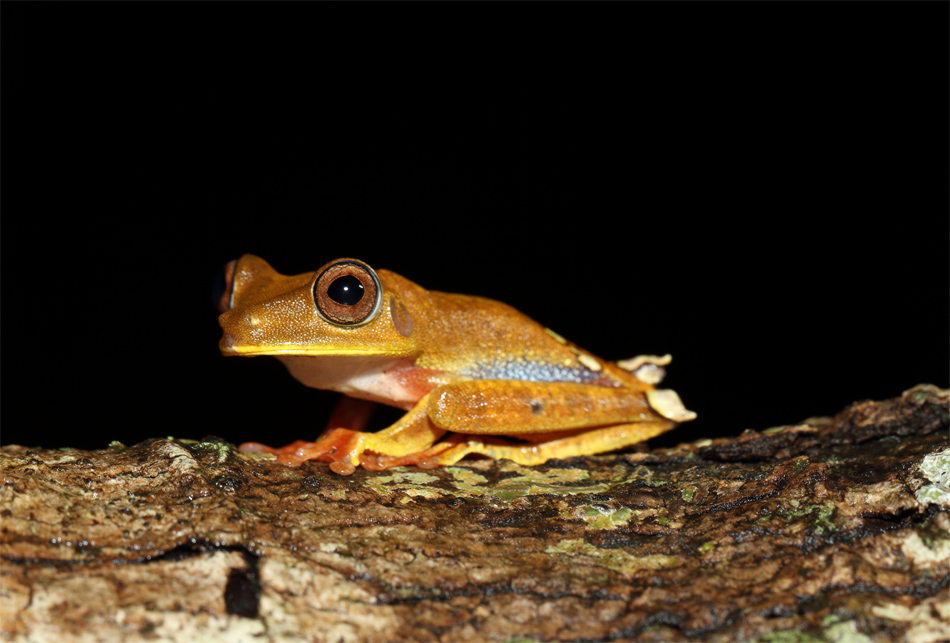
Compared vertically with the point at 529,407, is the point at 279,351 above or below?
above

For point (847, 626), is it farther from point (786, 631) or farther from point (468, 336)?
point (468, 336)

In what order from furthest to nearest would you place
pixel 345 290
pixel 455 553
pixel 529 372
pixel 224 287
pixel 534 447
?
pixel 529 372 → pixel 224 287 → pixel 534 447 → pixel 345 290 → pixel 455 553

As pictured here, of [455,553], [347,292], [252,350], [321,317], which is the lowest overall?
[455,553]

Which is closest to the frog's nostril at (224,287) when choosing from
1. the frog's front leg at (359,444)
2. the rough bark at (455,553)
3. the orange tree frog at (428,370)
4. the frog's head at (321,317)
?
the orange tree frog at (428,370)

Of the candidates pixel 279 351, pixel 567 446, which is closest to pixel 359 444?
pixel 279 351

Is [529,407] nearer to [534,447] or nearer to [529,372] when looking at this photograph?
[534,447]

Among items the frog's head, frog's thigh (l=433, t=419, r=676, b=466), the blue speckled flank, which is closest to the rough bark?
frog's thigh (l=433, t=419, r=676, b=466)

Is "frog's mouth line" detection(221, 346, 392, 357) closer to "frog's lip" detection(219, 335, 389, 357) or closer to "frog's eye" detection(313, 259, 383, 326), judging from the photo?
"frog's lip" detection(219, 335, 389, 357)

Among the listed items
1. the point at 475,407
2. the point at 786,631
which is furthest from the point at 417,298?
the point at 786,631
